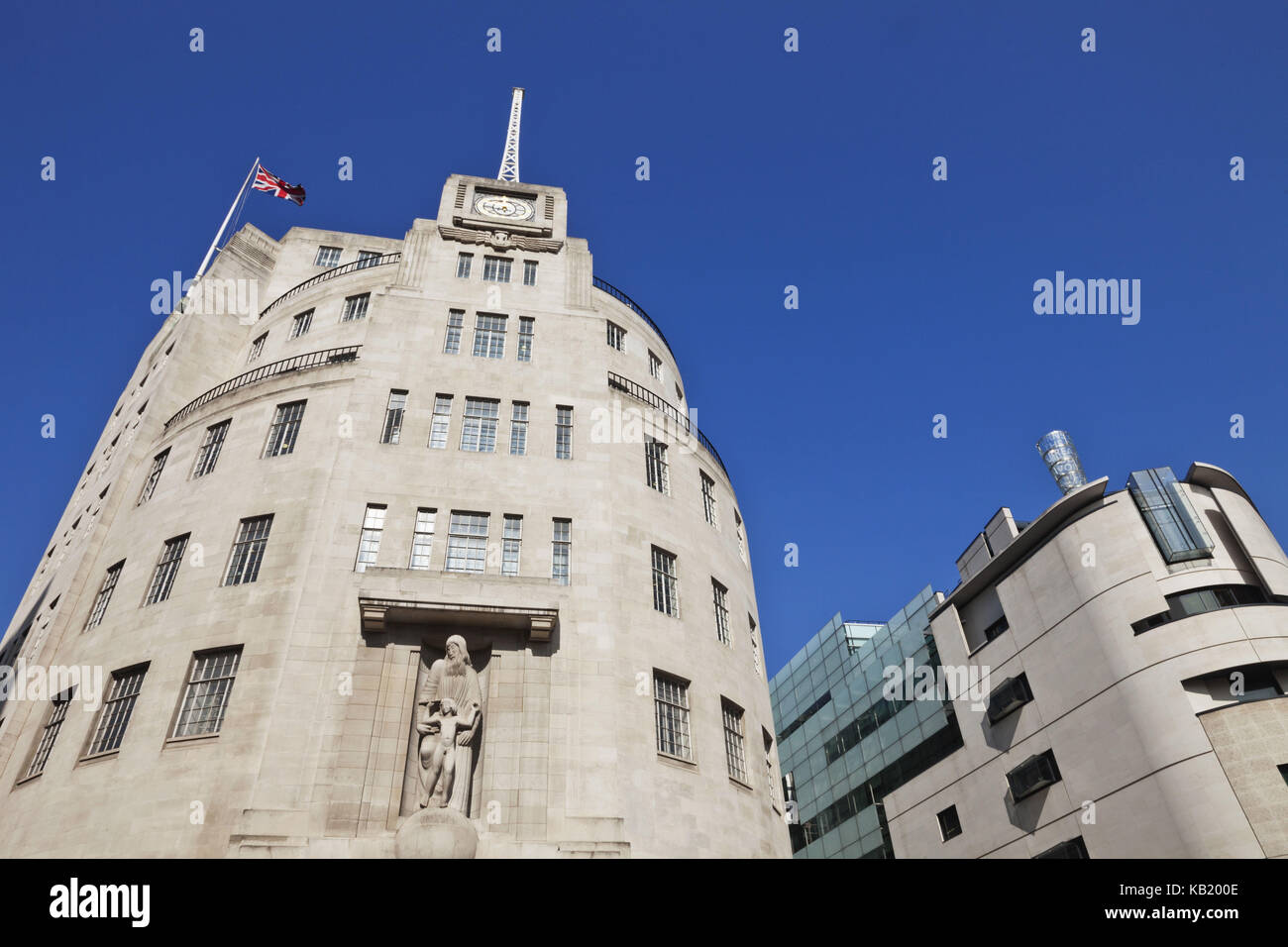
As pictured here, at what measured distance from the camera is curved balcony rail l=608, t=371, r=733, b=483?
3824 centimetres

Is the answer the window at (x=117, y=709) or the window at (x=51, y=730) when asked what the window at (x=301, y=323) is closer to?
the window at (x=117, y=709)

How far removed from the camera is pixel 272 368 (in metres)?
39.0

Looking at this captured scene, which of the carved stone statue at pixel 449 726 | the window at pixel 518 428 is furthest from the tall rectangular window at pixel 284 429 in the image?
the carved stone statue at pixel 449 726

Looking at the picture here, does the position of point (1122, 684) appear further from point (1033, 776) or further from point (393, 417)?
point (393, 417)

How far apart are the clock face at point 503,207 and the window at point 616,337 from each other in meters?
7.50

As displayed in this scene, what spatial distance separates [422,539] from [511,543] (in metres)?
3.22

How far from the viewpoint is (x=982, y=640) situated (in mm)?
53312

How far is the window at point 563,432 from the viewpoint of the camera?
34.0m

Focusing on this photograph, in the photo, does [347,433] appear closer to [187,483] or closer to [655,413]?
[187,483]

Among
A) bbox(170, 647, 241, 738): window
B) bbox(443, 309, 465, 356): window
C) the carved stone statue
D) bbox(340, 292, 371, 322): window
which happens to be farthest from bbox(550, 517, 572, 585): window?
bbox(340, 292, 371, 322): window

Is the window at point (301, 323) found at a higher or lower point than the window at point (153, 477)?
higher

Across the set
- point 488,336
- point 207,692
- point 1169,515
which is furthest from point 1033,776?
point 207,692

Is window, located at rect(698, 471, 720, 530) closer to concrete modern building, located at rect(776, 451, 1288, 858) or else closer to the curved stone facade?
the curved stone facade
